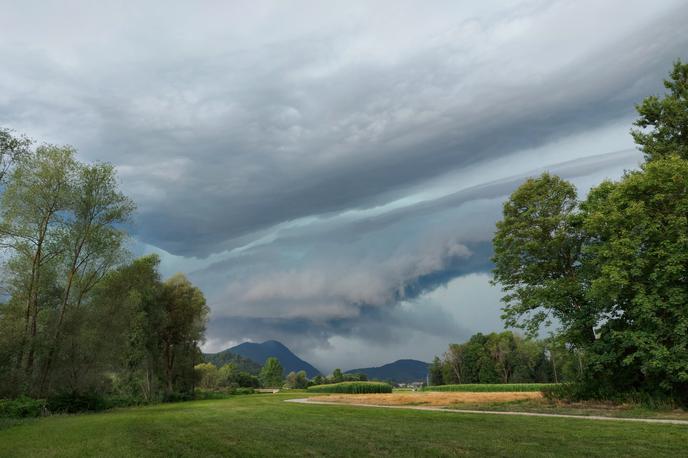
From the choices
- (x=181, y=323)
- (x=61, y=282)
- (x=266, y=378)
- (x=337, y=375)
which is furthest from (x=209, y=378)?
(x=61, y=282)

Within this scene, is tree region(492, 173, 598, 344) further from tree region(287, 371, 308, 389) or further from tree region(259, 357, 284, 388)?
tree region(287, 371, 308, 389)

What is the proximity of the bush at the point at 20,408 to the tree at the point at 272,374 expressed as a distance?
117 m

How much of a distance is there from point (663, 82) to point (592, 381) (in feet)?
80.1

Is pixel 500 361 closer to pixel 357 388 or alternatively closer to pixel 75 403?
pixel 357 388

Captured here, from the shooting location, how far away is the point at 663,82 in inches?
1406

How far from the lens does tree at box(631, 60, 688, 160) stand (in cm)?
3378

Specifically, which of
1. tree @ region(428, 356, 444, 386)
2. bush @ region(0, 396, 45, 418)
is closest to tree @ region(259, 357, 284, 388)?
tree @ region(428, 356, 444, 386)

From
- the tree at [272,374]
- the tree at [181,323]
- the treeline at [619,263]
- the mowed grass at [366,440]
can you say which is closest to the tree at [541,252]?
the treeline at [619,263]

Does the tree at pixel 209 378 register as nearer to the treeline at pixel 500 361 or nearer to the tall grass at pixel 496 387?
the tall grass at pixel 496 387

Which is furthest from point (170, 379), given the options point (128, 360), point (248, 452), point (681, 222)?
point (681, 222)

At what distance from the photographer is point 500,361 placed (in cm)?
11538

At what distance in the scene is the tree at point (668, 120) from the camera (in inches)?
1330

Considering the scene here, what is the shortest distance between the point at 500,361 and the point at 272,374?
7113 centimetres

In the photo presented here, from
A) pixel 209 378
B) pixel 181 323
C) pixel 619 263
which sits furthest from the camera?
pixel 209 378
